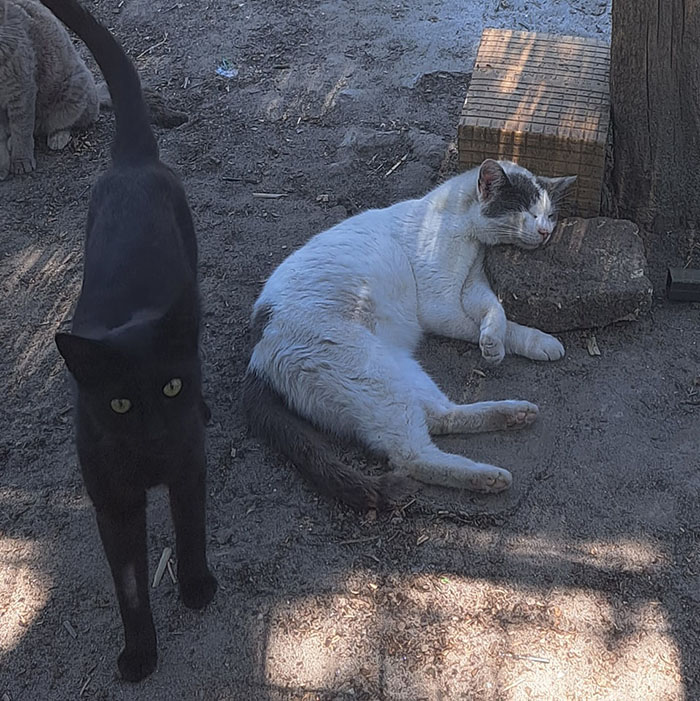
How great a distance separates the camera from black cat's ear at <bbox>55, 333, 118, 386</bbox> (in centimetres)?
201

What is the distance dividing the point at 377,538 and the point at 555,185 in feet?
6.07

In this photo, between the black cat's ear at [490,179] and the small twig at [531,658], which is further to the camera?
the black cat's ear at [490,179]

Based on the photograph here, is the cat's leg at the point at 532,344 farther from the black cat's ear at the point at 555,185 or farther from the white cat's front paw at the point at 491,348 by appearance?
the black cat's ear at the point at 555,185

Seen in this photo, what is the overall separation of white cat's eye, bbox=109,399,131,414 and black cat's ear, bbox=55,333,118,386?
7 centimetres

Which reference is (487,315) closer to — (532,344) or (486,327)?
(486,327)

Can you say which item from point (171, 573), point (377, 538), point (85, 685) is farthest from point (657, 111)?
point (85, 685)

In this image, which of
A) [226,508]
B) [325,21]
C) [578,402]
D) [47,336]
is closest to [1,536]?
[226,508]

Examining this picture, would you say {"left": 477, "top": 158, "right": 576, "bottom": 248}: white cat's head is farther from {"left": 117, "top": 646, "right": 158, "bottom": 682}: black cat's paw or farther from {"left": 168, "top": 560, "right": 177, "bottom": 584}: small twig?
{"left": 117, "top": 646, "right": 158, "bottom": 682}: black cat's paw

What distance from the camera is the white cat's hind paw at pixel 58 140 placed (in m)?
5.46

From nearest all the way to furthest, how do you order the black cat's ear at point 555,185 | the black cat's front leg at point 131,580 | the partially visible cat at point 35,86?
the black cat's front leg at point 131,580, the black cat's ear at point 555,185, the partially visible cat at point 35,86

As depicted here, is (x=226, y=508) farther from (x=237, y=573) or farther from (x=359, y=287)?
(x=359, y=287)

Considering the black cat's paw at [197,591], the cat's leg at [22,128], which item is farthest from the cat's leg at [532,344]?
the cat's leg at [22,128]

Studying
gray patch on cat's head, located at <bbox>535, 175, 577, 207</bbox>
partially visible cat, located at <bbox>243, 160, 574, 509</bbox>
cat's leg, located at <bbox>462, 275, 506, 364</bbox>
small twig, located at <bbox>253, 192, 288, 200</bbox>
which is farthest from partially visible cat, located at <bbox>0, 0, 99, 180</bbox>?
gray patch on cat's head, located at <bbox>535, 175, 577, 207</bbox>

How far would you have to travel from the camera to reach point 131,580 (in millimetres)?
2426
